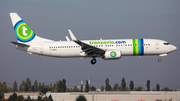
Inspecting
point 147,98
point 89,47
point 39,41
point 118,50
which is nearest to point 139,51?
point 118,50

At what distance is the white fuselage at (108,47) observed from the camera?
50.8 m

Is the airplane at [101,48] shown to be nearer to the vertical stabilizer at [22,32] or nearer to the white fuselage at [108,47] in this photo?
the white fuselage at [108,47]

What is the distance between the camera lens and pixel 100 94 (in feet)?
286

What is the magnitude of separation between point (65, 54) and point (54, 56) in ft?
8.20

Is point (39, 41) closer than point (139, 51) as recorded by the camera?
No

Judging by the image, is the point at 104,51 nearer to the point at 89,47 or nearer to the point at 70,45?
the point at 89,47

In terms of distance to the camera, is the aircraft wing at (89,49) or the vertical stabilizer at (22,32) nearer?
the aircraft wing at (89,49)

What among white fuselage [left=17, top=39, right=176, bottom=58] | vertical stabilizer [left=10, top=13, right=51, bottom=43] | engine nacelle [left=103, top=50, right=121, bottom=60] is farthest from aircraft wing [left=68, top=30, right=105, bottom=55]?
vertical stabilizer [left=10, top=13, right=51, bottom=43]

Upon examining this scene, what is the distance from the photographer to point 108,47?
168 feet

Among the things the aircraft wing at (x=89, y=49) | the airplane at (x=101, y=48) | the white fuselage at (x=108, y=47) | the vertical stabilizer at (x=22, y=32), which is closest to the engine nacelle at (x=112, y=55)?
the airplane at (x=101, y=48)

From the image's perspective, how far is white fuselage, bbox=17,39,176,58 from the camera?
50.8 m

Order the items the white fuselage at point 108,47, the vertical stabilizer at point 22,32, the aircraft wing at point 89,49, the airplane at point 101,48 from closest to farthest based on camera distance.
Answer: the aircraft wing at point 89,49 < the airplane at point 101,48 < the white fuselage at point 108,47 < the vertical stabilizer at point 22,32

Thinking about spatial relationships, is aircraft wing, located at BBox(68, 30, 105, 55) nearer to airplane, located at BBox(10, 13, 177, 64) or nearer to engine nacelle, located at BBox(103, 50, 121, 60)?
airplane, located at BBox(10, 13, 177, 64)

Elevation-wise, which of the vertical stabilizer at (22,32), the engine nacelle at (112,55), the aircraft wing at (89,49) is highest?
the vertical stabilizer at (22,32)
